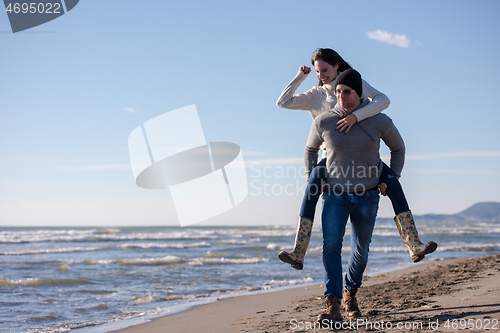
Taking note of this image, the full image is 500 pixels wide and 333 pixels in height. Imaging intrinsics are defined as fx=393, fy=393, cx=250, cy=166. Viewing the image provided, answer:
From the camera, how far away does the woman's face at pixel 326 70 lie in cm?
305

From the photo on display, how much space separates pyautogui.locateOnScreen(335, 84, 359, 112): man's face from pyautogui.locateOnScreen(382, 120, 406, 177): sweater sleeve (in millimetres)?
312

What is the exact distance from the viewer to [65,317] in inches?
198

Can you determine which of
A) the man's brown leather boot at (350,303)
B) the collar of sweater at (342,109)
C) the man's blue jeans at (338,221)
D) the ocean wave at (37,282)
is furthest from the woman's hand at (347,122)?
the ocean wave at (37,282)

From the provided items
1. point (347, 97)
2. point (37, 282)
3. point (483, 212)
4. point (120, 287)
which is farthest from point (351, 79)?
point (483, 212)

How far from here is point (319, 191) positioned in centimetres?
286

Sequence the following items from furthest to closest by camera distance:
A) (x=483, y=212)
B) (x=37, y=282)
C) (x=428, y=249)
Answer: (x=483, y=212)
(x=37, y=282)
(x=428, y=249)

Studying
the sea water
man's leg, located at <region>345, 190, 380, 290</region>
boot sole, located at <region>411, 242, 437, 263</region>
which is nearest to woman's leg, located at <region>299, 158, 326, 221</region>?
man's leg, located at <region>345, 190, 380, 290</region>

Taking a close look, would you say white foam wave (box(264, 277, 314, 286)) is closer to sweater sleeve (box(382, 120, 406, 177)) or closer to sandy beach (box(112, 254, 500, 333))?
sandy beach (box(112, 254, 500, 333))

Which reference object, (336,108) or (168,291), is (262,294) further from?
(336,108)

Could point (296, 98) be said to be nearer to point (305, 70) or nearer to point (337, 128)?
point (305, 70)

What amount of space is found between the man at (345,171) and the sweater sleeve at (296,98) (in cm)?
33

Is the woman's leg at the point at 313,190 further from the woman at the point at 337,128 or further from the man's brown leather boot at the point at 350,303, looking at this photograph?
the man's brown leather boot at the point at 350,303

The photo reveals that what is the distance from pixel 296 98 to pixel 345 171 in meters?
0.75

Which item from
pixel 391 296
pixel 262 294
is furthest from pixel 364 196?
pixel 262 294
